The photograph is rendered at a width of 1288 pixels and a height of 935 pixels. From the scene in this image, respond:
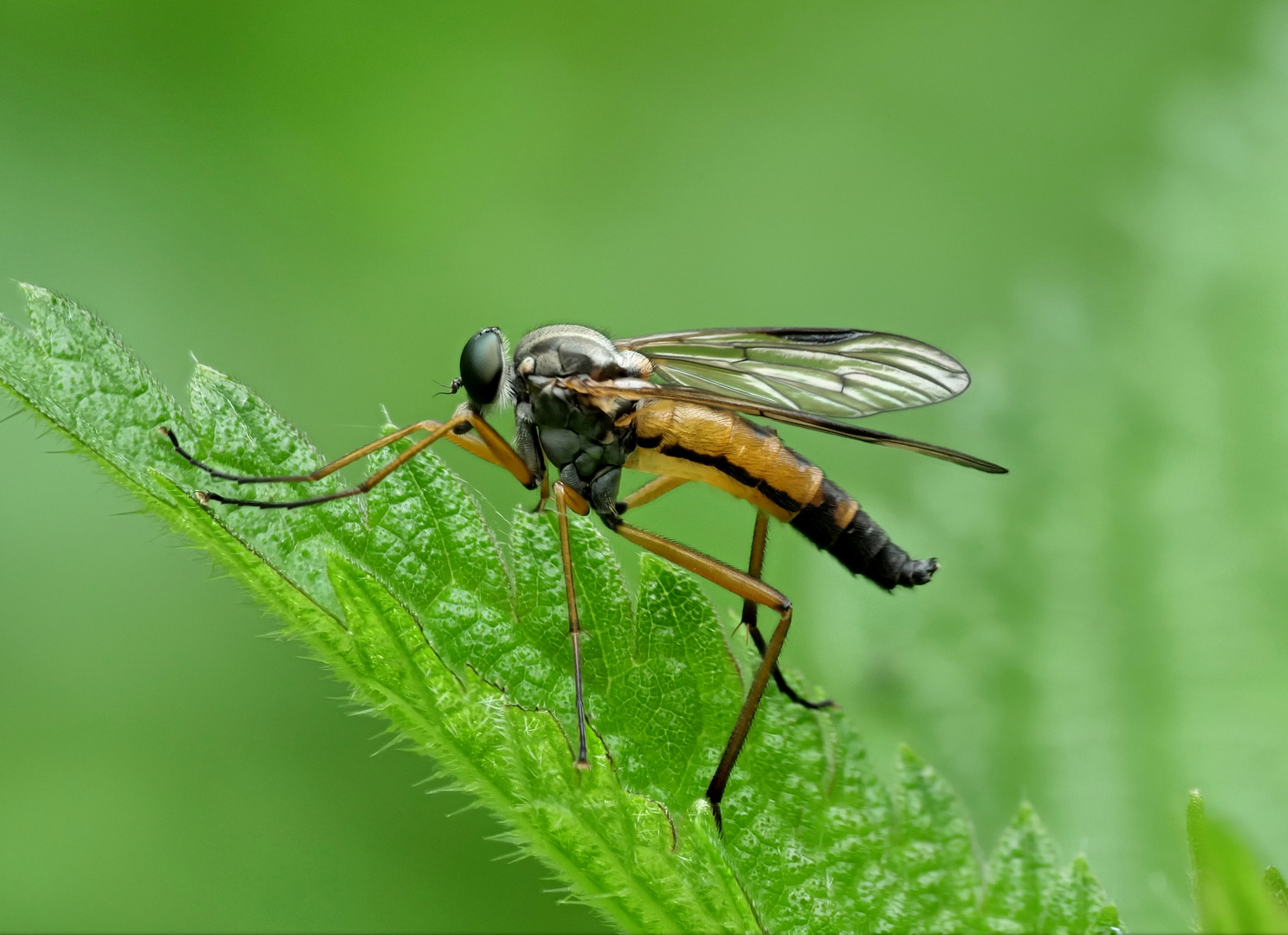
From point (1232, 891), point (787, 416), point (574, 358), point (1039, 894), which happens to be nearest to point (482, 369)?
point (574, 358)

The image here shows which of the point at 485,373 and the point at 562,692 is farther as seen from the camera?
the point at 485,373

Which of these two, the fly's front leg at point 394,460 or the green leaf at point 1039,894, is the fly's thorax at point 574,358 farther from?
the green leaf at point 1039,894

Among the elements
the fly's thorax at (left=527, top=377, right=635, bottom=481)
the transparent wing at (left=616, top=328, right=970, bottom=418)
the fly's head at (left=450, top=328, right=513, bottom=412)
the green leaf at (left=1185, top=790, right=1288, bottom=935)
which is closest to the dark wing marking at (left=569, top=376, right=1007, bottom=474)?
the fly's thorax at (left=527, top=377, right=635, bottom=481)

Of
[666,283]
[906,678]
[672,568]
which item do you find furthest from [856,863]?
[666,283]

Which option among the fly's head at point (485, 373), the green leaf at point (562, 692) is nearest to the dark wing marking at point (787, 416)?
the fly's head at point (485, 373)

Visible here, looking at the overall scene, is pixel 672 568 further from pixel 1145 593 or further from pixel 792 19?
pixel 792 19

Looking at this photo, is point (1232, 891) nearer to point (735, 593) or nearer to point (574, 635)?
point (574, 635)

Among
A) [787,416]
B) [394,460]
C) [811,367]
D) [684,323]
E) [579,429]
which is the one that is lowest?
[394,460]

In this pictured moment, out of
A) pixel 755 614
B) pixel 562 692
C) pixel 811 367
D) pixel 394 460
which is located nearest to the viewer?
pixel 562 692
